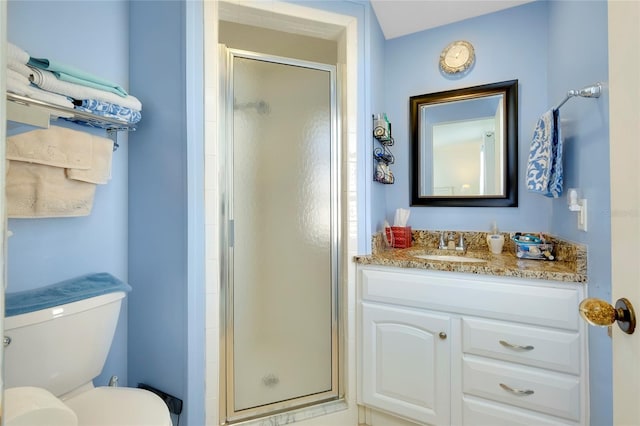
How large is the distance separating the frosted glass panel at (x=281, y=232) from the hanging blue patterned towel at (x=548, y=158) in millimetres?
1014

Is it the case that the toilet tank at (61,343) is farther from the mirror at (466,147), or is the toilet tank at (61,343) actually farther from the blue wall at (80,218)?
the mirror at (466,147)

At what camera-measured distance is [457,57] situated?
6.35 feet

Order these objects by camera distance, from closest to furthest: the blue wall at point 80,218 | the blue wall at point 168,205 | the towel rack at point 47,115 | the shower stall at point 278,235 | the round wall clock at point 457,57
Result: 1. the towel rack at point 47,115
2. the blue wall at point 80,218
3. the blue wall at point 168,205
4. the shower stall at point 278,235
5. the round wall clock at point 457,57

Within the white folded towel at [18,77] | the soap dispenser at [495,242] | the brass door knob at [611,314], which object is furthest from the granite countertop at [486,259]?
the white folded towel at [18,77]

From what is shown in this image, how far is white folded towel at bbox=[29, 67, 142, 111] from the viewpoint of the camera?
1.03 m

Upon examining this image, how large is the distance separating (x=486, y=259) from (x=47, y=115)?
1.84 meters

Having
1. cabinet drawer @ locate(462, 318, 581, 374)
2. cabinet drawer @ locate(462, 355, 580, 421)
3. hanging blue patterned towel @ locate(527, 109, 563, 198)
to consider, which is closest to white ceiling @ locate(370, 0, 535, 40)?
hanging blue patterned towel @ locate(527, 109, 563, 198)

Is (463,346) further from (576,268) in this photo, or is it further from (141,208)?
(141,208)

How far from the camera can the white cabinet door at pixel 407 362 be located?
139cm

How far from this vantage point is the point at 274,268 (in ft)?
5.36

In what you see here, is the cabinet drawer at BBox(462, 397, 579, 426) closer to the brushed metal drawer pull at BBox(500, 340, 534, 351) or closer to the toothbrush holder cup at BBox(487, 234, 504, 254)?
the brushed metal drawer pull at BBox(500, 340, 534, 351)

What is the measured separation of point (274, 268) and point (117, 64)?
49.4 inches

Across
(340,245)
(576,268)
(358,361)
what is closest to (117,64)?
(340,245)

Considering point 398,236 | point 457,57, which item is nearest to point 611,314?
point 398,236
